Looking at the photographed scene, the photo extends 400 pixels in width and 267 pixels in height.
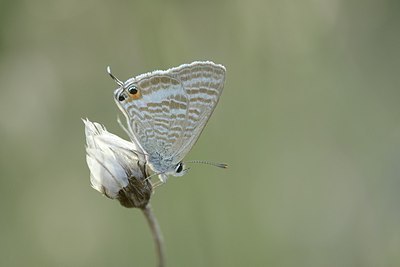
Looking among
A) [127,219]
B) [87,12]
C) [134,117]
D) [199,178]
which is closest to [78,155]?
[127,219]

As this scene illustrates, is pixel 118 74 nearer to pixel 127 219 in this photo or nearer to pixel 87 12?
pixel 87 12

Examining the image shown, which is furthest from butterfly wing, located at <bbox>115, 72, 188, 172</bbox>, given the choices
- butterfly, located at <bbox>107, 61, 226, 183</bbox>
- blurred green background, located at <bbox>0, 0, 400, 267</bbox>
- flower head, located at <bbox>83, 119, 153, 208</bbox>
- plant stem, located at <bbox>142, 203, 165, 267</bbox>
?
blurred green background, located at <bbox>0, 0, 400, 267</bbox>

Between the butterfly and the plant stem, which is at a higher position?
the butterfly

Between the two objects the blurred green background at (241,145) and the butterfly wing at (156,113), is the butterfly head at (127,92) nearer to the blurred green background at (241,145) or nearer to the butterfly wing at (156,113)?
the butterfly wing at (156,113)

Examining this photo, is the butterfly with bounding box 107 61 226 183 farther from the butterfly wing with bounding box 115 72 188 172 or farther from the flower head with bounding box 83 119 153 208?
the flower head with bounding box 83 119 153 208

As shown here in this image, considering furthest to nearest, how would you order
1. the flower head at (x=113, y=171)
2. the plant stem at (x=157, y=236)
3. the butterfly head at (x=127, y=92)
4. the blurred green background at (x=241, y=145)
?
the blurred green background at (x=241, y=145) → the butterfly head at (x=127, y=92) → the flower head at (x=113, y=171) → the plant stem at (x=157, y=236)

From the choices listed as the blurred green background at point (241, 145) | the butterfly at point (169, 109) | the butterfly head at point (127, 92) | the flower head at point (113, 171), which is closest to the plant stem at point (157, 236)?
the flower head at point (113, 171)
